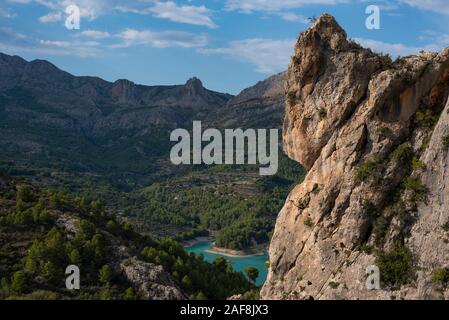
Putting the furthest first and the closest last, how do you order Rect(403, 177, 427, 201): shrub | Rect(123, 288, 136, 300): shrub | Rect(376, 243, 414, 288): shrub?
Rect(123, 288, 136, 300): shrub
Rect(403, 177, 427, 201): shrub
Rect(376, 243, 414, 288): shrub

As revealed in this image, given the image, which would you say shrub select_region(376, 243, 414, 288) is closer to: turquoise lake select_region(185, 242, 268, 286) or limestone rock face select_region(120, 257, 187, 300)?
limestone rock face select_region(120, 257, 187, 300)

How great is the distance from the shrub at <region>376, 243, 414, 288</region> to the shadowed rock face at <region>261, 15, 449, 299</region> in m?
0.16

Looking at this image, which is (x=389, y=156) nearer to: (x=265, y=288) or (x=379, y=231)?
(x=379, y=231)

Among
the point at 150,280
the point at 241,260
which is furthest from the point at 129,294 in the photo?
the point at 241,260

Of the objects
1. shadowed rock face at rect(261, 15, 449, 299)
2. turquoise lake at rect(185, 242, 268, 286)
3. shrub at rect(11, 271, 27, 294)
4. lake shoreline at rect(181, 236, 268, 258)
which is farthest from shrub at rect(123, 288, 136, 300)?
lake shoreline at rect(181, 236, 268, 258)

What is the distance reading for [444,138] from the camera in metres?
28.0

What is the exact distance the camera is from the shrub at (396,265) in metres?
27.4

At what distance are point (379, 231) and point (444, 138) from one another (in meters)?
6.60

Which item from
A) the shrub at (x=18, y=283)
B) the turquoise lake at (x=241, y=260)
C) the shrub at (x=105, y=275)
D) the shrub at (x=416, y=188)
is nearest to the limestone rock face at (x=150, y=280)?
the shrub at (x=105, y=275)

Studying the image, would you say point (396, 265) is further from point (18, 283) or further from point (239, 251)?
point (239, 251)

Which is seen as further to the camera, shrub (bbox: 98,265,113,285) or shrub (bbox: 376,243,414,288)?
shrub (bbox: 98,265,113,285)

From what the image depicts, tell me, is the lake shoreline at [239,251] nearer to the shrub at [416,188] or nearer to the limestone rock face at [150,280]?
the limestone rock face at [150,280]

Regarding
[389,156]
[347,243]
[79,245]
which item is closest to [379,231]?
[347,243]

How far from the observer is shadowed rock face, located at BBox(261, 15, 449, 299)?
2814 cm
